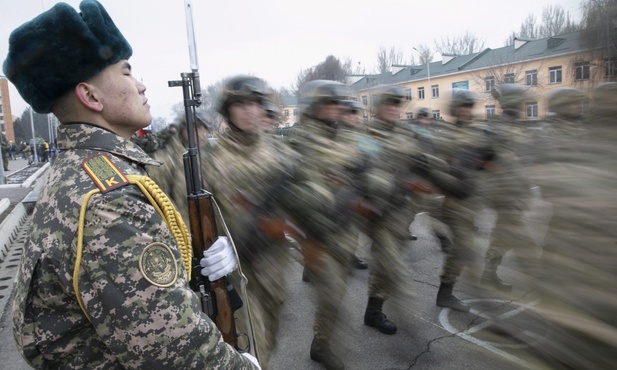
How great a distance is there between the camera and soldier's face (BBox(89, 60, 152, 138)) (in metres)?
1.34

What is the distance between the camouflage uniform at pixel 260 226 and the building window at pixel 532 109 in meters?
3.13

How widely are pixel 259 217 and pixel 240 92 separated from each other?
49.7 inches

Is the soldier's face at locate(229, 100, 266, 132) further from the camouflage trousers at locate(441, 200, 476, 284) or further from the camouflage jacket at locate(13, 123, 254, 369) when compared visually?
the camouflage jacket at locate(13, 123, 254, 369)

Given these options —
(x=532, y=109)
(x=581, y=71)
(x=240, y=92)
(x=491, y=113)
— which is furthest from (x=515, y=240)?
(x=491, y=113)

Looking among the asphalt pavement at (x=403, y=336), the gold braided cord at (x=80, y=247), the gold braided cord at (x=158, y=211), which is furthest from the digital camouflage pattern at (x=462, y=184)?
the gold braided cord at (x=80, y=247)

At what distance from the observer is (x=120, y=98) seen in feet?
4.50

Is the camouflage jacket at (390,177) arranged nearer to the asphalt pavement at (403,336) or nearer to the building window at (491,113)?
the asphalt pavement at (403,336)

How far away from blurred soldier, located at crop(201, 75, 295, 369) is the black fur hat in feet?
4.26

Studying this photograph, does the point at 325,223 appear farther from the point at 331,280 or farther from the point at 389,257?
the point at 389,257

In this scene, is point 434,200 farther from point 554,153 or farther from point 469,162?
point 554,153

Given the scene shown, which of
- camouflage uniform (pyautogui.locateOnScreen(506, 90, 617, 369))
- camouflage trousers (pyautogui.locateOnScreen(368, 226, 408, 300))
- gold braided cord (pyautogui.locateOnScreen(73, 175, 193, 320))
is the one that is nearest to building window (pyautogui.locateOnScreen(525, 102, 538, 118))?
camouflage trousers (pyautogui.locateOnScreen(368, 226, 408, 300))

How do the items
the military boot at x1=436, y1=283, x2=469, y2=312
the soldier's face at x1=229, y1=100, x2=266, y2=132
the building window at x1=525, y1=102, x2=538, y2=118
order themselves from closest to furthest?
the soldier's face at x1=229, y1=100, x2=266, y2=132 → the military boot at x1=436, y1=283, x2=469, y2=312 → the building window at x1=525, y1=102, x2=538, y2=118

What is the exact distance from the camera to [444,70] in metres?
38.4

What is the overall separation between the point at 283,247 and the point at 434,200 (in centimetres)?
162
